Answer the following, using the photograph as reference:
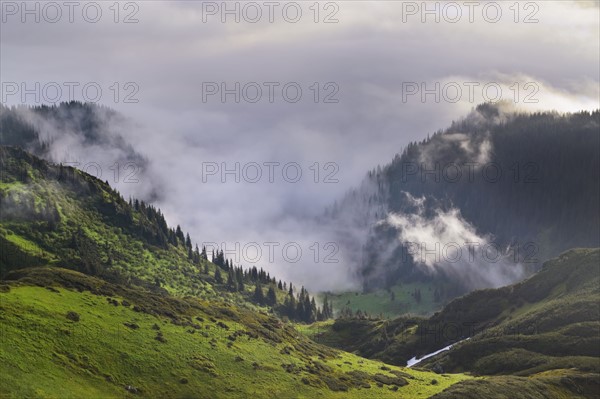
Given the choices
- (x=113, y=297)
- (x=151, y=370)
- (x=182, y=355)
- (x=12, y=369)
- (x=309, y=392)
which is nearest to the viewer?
(x=12, y=369)

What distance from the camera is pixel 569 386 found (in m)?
138

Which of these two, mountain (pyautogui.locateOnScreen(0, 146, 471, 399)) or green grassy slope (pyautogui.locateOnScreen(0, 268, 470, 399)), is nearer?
green grassy slope (pyautogui.locateOnScreen(0, 268, 470, 399))

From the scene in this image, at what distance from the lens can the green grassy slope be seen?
276ft

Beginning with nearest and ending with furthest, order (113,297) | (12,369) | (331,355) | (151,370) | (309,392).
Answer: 1. (12,369)
2. (151,370)
3. (309,392)
4. (113,297)
5. (331,355)

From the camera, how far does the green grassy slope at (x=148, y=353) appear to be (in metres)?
84.0

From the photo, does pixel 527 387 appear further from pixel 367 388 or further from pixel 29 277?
pixel 29 277

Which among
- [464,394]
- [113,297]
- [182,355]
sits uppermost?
[113,297]

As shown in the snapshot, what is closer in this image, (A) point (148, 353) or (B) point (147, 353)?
(B) point (147, 353)

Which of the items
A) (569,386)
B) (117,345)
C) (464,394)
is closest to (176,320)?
(117,345)

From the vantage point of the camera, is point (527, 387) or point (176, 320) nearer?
point (176, 320)

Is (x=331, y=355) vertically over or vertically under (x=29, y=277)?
under

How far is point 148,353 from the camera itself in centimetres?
9994

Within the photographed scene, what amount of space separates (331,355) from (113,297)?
5649 cm

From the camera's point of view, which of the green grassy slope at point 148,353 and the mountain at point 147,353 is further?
the mountain at point 147,353
